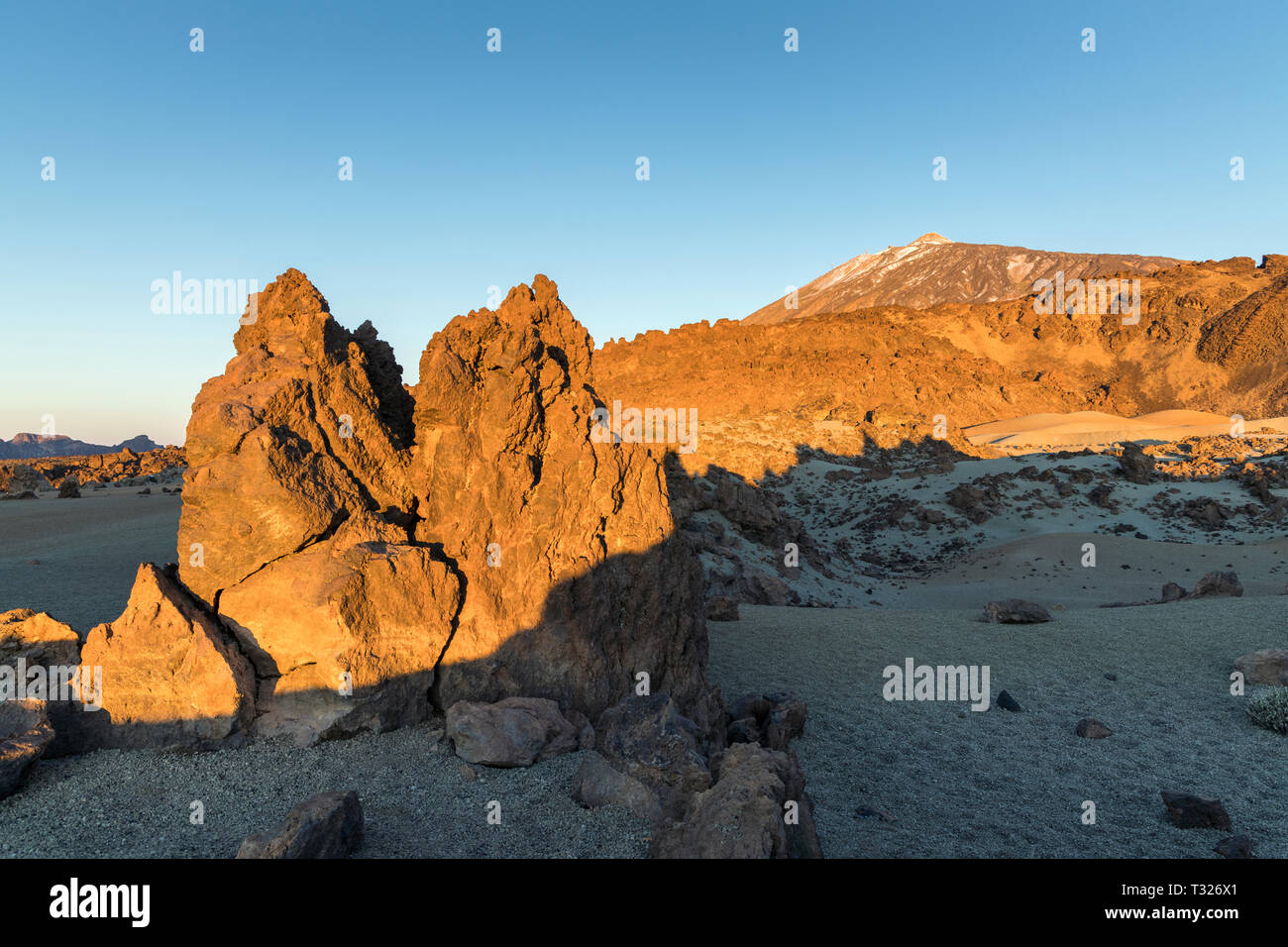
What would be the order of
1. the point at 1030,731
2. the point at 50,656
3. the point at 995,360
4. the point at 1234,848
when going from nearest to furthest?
the point at 1234,848 < the point at 50,656 < the point at 1030,731 < the point at 995,360

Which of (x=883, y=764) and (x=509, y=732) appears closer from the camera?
(x=509, y=732)

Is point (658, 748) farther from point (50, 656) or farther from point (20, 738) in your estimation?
point (50, 656)

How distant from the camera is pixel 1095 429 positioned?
47.6 metres

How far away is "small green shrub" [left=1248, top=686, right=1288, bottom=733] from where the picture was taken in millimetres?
7695

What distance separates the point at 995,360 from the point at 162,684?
224 feet

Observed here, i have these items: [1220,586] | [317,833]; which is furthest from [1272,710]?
[317,833]

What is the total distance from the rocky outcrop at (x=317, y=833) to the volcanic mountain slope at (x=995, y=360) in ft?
140

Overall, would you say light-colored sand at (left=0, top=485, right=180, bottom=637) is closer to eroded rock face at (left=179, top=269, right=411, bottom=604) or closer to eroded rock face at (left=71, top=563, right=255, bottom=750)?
eroded rock face at (left=71, top=563, right=255, bottom=750)

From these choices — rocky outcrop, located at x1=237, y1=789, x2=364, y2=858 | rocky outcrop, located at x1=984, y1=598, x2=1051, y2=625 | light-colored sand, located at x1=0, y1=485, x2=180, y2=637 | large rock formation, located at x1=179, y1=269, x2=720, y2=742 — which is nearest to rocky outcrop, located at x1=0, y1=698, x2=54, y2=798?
large rock formation, located at x1=179, y1=269, x2=720, y2=742

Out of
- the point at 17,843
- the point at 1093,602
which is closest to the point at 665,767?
the point at 17,843

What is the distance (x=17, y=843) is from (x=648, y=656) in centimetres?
465

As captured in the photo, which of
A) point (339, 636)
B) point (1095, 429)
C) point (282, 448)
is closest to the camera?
point (339, 636)

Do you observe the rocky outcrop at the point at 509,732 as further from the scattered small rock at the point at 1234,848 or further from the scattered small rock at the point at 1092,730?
the scattered small rock at the point at 1092,730

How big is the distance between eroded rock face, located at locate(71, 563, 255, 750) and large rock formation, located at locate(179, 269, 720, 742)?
11.2 inches
